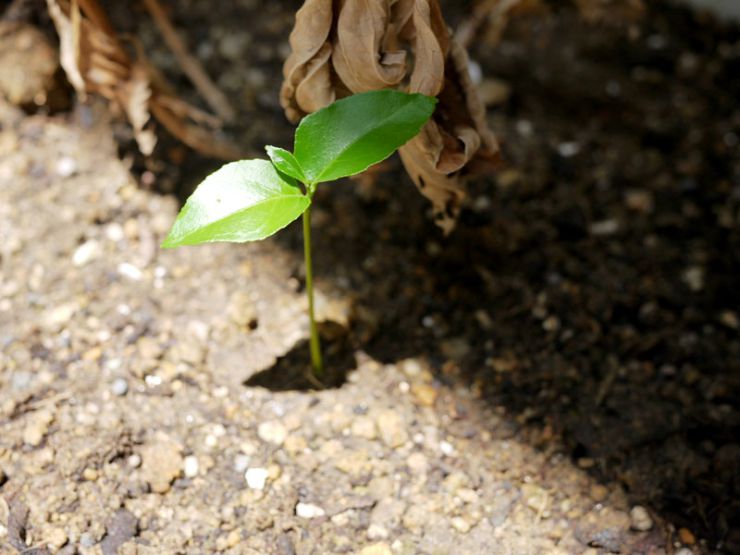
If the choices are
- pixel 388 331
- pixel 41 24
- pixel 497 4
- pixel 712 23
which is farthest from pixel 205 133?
pixel 712 23

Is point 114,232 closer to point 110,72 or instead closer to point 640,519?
point 110,72

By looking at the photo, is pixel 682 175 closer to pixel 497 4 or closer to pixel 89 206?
pixel 497 4

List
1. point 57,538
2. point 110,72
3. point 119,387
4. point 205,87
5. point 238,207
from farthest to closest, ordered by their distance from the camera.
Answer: point 205,87 → point 110,72 → point 119,387 → point 57,538 → point 238,207

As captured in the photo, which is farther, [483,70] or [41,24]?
→ [483,70]

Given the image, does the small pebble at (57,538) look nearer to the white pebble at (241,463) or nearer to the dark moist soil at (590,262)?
the white pebble at (241,463)

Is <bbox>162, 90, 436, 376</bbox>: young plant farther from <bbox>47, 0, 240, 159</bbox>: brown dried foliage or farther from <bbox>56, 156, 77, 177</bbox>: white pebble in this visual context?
<bbox>56, 156, 77, 177</bbox>: white pebble

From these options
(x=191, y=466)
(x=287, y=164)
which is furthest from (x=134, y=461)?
(x=287, y=164)

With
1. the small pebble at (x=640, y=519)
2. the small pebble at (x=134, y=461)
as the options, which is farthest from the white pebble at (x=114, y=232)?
the small pebble at (x=640, y=519)
